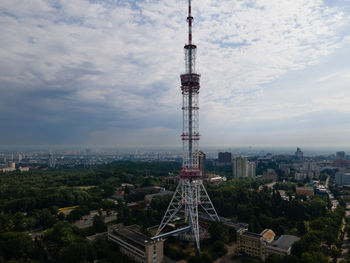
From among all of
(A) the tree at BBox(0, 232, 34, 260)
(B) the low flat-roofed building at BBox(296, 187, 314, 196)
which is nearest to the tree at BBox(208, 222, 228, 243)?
(A) the tree at BBox(0, 232, 34, 260)

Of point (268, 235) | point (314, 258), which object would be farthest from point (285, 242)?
point (314, 258)

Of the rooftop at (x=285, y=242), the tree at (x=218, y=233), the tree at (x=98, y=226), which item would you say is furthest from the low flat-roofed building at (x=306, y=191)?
the tree at (x=98, y=226)

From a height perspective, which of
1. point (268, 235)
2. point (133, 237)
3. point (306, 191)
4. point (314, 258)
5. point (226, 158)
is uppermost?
point (226, 158)

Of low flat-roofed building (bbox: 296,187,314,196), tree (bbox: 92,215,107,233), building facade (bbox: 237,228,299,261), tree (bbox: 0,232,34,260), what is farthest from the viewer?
low flat-roofed building (bbox: 296,187,314,196)

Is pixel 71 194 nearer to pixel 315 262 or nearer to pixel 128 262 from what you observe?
pixel 128 262

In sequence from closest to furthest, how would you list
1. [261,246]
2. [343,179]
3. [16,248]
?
[16,248]
[261,246]
[343,179]

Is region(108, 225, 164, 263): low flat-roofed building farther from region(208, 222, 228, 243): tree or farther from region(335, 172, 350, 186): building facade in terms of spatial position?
region(335, 172, 350, 186): building facade

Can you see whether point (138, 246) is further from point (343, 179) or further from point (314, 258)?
point (343, 179)

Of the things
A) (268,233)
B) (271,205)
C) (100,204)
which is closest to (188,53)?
(268,233)

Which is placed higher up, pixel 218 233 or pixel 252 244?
pixel 218 233
